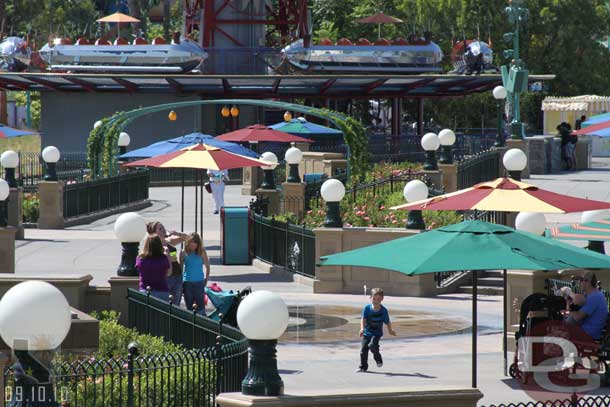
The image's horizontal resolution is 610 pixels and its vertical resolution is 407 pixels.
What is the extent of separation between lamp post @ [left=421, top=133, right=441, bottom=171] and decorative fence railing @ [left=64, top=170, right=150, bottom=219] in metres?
8.73

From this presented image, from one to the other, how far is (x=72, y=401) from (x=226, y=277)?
44.5 ft

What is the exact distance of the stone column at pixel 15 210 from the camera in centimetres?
3086

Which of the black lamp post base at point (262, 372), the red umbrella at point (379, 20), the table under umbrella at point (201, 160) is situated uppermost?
the red umbrella at point (379, 20)

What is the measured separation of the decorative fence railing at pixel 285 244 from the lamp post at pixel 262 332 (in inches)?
565

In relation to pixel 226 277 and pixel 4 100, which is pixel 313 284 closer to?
pixel 226 277

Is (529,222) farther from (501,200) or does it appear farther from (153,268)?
(153,268)

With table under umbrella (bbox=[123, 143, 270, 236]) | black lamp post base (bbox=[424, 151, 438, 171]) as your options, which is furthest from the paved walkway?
black lamp post base (bbox=[424, 151, 438, 171])

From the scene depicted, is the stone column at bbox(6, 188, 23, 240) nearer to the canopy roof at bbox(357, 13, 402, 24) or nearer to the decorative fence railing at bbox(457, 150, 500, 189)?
the decorative fence railing at bbox(457, 150, 500, 189)

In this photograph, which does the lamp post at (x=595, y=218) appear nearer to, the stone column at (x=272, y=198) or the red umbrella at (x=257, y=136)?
the stone column at (x=272, y=198)

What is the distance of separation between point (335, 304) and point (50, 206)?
1292 centimetres

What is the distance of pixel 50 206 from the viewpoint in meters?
33.7

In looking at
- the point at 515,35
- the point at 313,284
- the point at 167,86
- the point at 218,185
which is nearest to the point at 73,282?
the point at 313,284

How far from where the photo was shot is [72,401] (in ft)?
39.6
